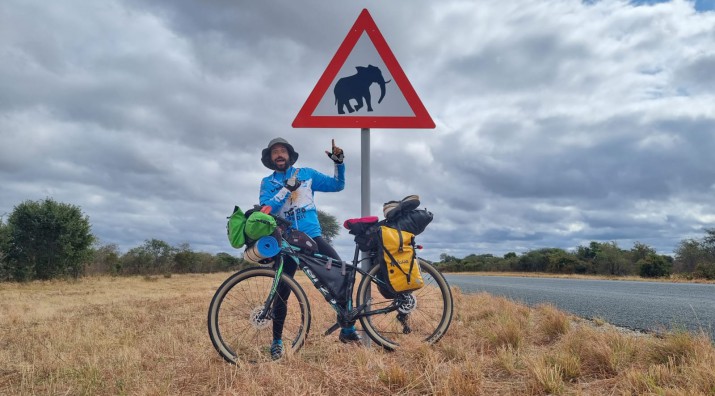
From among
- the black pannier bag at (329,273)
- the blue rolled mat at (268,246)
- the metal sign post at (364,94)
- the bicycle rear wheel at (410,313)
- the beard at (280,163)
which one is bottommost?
the bicycle rear wheel at (410,313)

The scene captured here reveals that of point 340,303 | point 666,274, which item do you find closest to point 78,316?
point 340,303

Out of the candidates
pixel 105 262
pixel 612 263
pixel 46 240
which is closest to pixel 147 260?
pixel 105 262

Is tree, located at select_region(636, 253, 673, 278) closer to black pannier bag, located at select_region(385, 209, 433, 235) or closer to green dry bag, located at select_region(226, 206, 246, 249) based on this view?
black pannier bag, located at select_region(385, 209, 433, 235)

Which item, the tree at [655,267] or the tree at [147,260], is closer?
the tree at [655,267]

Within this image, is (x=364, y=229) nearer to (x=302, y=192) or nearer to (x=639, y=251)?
(x=302, y=192)

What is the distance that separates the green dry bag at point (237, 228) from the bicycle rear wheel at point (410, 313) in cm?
117

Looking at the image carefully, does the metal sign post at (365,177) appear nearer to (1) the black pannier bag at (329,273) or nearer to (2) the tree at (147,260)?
(1) the black pannier bag at (329,273)

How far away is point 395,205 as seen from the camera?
4.31 metres

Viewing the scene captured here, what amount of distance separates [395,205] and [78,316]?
775cm

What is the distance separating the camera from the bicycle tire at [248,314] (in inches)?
155

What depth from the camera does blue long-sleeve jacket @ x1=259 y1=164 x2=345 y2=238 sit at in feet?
14.5

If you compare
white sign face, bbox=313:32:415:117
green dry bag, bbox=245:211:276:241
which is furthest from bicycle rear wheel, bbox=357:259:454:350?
white sign face, bbox=313:32:415:117

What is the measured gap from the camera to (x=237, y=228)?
3918 mm

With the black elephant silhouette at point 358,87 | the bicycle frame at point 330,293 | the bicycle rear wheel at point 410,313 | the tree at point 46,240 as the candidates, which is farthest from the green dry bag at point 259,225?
the tree at point 46,240
